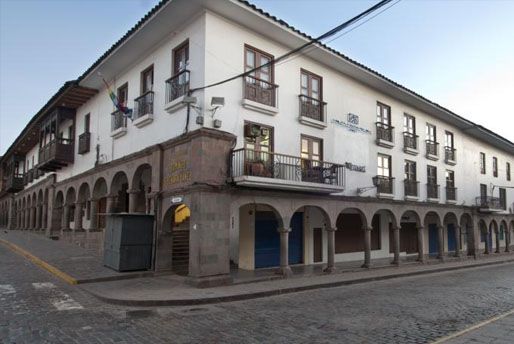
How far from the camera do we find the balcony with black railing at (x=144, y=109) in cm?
1524

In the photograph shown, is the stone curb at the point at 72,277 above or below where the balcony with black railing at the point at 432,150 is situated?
below

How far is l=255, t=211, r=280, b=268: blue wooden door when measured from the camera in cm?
1673

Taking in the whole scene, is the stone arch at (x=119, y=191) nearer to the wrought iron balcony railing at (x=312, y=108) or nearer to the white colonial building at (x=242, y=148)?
the white colonial building at (x=242, y=148)

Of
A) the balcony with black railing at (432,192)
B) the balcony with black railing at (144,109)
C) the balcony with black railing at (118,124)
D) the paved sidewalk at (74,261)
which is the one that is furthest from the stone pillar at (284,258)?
the balcony with black railing at (432,192)

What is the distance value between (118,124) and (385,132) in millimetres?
12034

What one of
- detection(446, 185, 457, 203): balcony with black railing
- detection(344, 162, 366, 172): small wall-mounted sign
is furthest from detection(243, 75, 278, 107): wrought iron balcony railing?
detection(446, 185, 457, 203): balcony with black railing

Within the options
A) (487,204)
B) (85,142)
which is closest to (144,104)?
(85,142)

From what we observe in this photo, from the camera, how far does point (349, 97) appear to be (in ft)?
61.2

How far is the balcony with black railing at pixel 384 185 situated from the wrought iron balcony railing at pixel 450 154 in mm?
6939

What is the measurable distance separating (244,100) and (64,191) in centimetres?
1462

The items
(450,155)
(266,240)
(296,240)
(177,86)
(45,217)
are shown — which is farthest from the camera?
(45,217)

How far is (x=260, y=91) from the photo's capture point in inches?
574

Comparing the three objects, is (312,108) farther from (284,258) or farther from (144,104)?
(144,104)

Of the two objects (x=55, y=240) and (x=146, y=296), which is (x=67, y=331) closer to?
(x=146, y=296)
